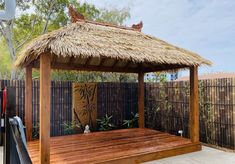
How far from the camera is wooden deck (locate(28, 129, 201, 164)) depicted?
4.85m

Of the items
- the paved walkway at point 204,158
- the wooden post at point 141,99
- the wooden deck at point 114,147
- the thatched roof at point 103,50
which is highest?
the thatched roof at point 103,50

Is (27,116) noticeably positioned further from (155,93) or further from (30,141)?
(155,93)

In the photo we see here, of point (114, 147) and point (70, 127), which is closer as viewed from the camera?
point (114, 147)

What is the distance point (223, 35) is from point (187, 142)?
1529 centimetres

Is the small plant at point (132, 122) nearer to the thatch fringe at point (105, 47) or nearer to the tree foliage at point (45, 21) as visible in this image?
the thatch fringe at point (105, 47)

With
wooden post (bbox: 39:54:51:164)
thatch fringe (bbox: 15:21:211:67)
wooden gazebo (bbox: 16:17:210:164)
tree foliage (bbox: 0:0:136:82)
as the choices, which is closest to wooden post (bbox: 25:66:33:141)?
wooden gazebo (bbox: 16:17:210:164)

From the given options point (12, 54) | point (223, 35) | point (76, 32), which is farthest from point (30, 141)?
point (223, 35)

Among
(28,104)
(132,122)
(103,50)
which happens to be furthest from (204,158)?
(28,104)

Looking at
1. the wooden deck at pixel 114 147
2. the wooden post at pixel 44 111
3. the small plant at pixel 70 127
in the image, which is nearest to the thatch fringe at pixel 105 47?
the wooden post at pixel 44 111

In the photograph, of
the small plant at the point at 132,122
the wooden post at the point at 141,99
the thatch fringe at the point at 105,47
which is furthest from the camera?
the small plant at the point at 132,122

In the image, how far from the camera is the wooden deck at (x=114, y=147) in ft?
15.9

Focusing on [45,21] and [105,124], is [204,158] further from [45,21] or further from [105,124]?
[45,21]

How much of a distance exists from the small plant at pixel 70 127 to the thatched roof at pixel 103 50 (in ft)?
6.62

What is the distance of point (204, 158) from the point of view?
5.29 meters
